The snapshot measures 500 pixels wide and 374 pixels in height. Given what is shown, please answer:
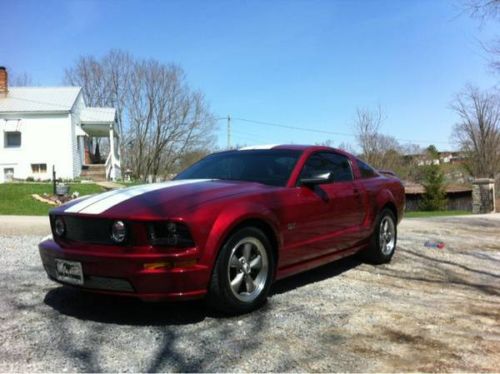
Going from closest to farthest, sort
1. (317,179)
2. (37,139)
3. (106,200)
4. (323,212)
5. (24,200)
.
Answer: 1. (106,200)
2. (317,179)
3. (323,212)
4. (24,200)
5. (37,139)

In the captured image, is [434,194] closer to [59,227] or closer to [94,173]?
[94,173]

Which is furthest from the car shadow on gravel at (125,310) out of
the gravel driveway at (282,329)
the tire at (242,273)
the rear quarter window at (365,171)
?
the rear quarter window at (365,171)

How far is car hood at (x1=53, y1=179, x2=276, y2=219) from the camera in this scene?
3.94m

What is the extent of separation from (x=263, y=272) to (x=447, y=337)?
153 cm

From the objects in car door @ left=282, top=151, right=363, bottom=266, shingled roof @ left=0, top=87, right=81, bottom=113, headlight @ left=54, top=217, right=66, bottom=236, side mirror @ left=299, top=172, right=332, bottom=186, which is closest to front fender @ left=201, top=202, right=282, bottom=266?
car door @ left=282, top=151, right=363, bottom=266

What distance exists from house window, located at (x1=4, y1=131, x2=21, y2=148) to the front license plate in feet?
80.5

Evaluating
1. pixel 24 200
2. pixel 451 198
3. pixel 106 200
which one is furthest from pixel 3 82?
pixel 451 198

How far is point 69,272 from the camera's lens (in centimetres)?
410

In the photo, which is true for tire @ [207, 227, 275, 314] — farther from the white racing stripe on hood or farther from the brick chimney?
the brick chimney

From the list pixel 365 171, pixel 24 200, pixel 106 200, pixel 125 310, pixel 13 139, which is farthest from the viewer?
pixel 13 139

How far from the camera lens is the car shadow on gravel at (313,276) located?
540 cm

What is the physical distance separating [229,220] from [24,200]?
13.2 meters

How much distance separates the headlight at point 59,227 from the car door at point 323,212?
1.92m

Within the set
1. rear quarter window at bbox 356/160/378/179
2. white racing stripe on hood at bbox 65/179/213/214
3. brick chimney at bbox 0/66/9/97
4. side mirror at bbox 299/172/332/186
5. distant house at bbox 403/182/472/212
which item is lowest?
distant house at bbox 403/182/472/212
